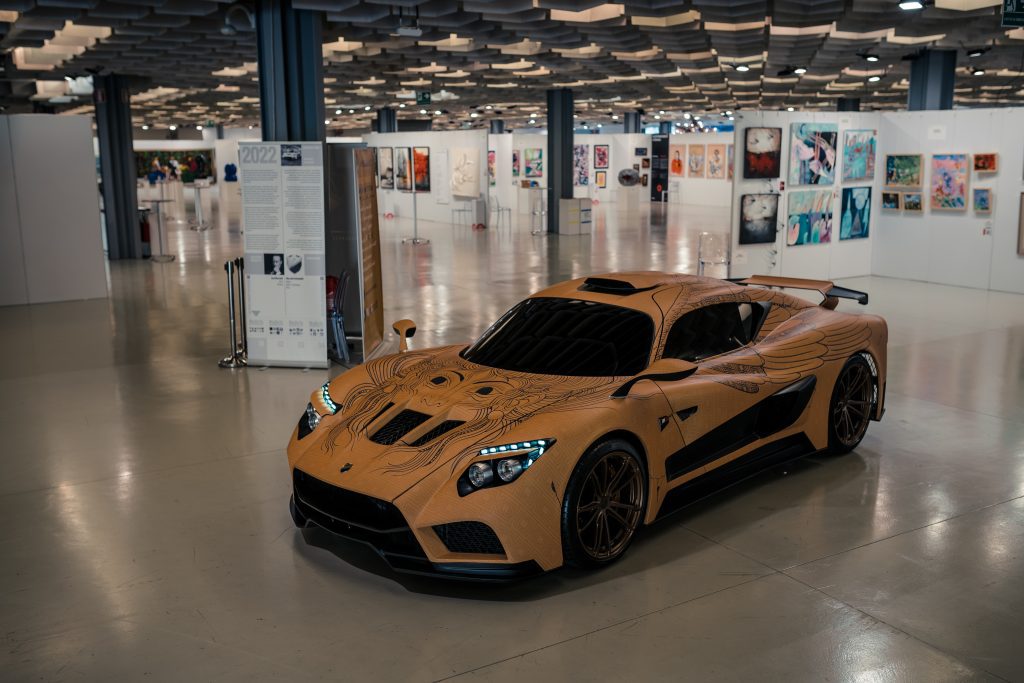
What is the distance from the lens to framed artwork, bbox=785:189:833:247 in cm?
1417

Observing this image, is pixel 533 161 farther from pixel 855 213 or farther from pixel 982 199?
pixel 982 199

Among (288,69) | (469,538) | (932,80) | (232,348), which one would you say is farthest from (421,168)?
(469,538)

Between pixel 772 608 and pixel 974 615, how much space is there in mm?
857

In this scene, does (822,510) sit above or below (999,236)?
below

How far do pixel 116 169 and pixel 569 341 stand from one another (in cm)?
1686

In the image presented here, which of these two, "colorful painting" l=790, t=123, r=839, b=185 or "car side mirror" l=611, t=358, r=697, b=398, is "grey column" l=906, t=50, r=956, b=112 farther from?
"car side mirror" l=611, t=358, r=697, b=398

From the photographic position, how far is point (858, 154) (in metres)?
14.9

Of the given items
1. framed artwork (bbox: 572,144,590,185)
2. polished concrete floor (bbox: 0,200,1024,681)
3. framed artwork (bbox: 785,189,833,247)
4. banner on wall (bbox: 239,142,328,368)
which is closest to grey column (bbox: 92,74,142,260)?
banner on wall (bbox: 239,142,328,368)

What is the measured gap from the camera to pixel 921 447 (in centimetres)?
650

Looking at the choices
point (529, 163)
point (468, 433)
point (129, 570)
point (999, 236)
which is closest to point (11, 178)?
point (129, 570)

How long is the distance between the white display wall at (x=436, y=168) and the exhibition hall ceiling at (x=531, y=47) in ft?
3.95

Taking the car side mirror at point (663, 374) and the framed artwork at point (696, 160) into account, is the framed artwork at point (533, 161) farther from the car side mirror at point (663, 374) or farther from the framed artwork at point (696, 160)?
the car side mirror at point (663, 374)

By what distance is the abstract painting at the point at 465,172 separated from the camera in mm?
25438

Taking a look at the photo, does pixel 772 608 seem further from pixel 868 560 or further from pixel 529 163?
pixel 529 163
